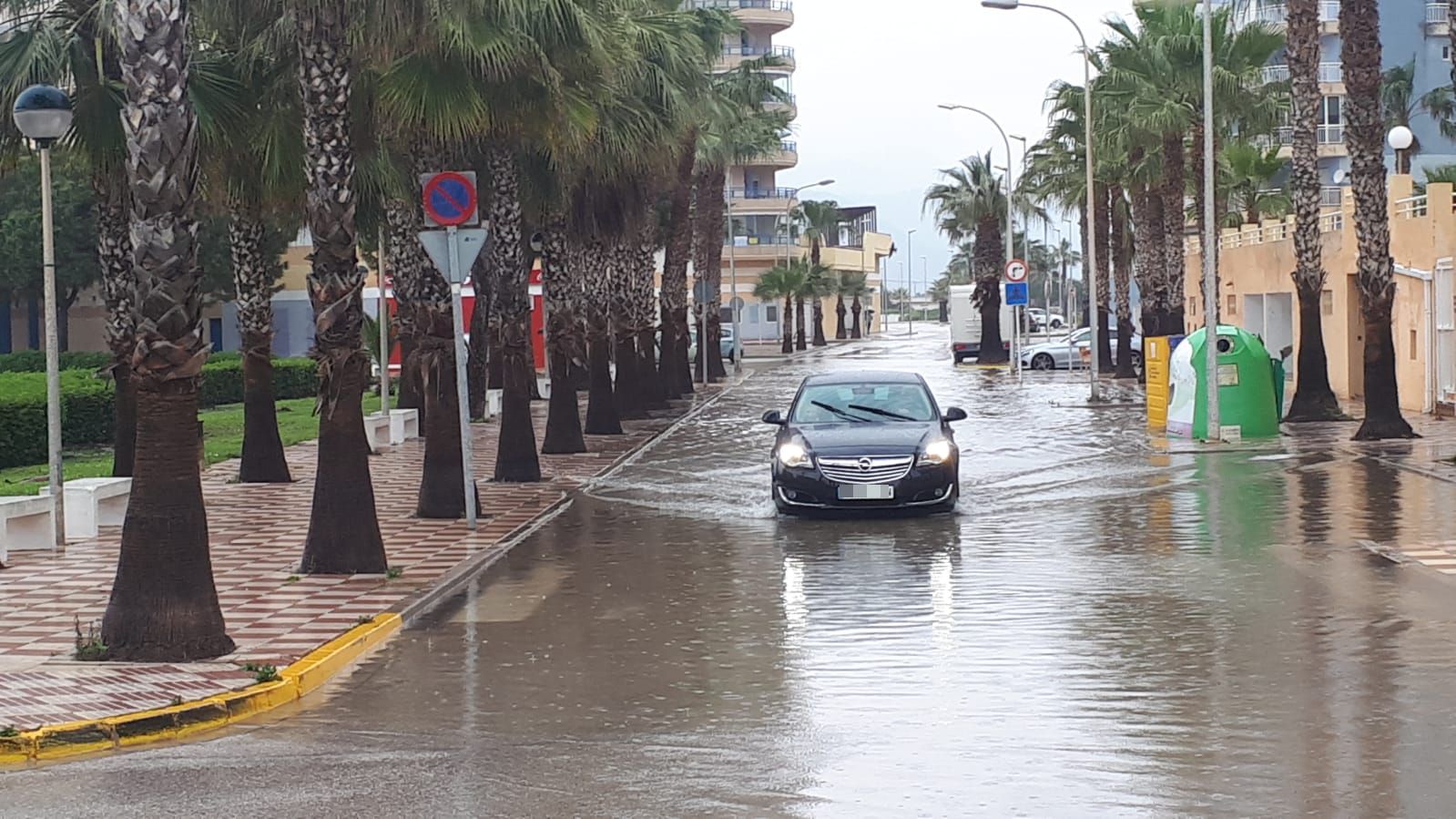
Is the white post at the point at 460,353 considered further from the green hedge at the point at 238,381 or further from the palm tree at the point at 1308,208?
the green hedge at the point at 238,381

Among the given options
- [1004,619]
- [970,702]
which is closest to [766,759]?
[970,702]

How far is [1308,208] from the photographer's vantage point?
30.3m

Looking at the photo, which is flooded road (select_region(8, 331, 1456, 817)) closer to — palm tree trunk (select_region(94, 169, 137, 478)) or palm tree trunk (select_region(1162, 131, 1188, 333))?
palm tree trunk (select_region(94, 169, 137, 478))

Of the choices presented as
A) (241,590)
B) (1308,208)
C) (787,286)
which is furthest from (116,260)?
(787,286)

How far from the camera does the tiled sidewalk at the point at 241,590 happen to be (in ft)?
33.5

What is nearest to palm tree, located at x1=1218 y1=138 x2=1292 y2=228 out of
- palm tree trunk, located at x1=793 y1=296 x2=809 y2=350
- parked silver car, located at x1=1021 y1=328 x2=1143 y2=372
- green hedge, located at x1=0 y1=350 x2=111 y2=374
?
parked silver car, located at x1=1021 y1=328 x2=1143 y2=372

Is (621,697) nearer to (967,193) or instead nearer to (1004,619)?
(1004,619)

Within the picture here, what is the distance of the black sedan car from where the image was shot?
60.9ft

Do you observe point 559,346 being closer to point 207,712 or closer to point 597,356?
point 597,356

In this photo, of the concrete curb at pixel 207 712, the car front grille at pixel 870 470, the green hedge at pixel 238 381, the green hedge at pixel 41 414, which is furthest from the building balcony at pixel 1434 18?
the concrete curb at pixel 207 712

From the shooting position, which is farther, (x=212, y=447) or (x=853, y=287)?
(x=853, y=287)

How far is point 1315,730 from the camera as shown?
866 cm

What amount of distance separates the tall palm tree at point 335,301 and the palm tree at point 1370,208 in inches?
646

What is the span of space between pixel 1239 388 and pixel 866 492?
1246 cm
